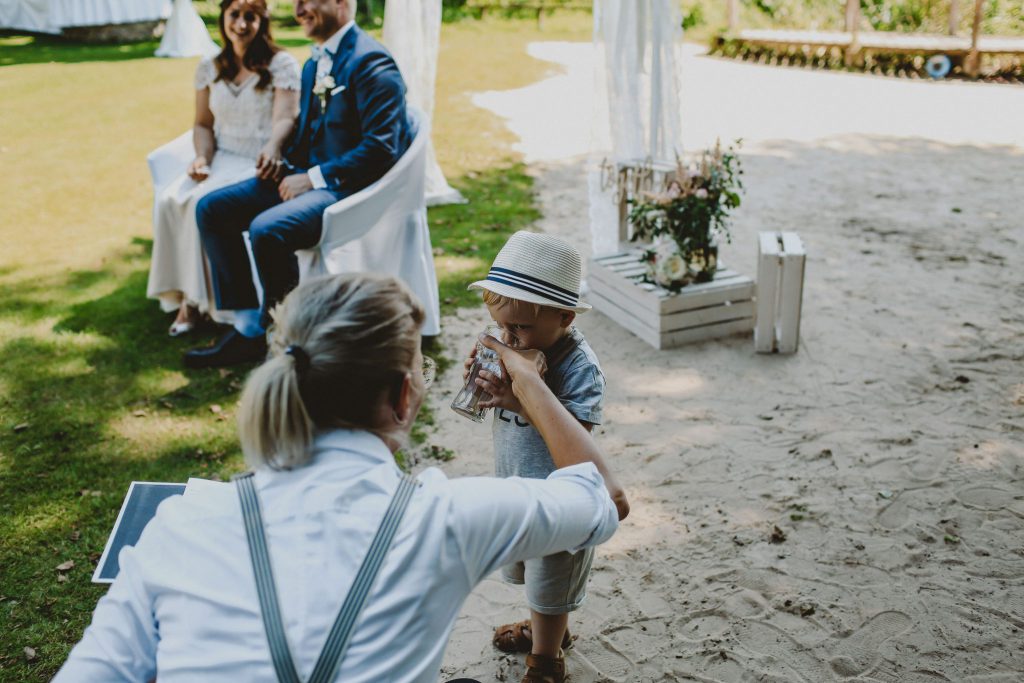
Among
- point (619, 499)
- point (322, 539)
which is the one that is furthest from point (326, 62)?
point (322, 539)

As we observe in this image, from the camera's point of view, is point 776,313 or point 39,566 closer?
point 39,566

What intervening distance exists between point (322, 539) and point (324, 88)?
3.96 meters

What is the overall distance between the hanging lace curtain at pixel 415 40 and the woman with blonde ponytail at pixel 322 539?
6056mm

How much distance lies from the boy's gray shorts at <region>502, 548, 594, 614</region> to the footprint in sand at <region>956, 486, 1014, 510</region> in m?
1.97

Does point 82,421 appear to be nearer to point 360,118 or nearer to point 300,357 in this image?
point 360,118

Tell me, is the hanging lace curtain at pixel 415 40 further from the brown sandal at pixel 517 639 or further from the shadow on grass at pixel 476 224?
the brown sandal at pixel 517 639

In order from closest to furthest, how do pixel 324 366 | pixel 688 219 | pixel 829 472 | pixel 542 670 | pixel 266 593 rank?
A: pixel 266 593
pixel 324 366
pixel 542 670
pixel 829 472
pixel 688 219

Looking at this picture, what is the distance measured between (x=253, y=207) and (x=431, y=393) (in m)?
1.54

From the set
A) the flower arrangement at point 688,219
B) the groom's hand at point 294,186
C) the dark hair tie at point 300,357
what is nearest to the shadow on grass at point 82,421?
the groom's hand at point 294,186

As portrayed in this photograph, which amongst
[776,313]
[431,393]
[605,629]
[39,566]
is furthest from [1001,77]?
[39,566]

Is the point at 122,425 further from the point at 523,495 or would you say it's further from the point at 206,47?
the point at 206,47

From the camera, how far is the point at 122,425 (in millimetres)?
4352

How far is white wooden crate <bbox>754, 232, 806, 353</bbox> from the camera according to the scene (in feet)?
16.1

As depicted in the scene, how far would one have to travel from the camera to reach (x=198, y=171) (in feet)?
17.7
